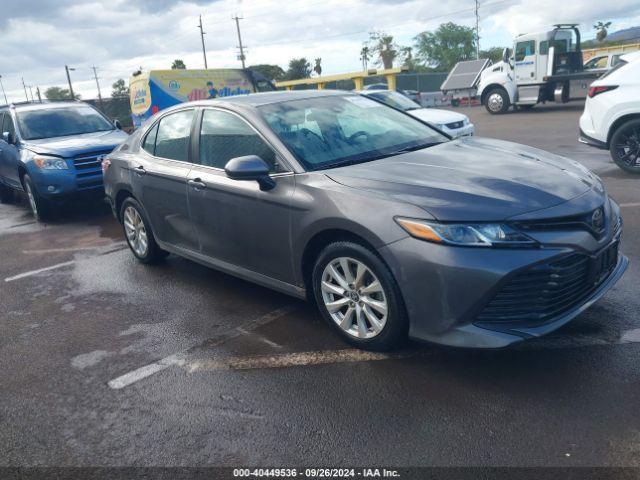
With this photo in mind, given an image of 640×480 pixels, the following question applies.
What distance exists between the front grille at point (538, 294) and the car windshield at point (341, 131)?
1420 mm

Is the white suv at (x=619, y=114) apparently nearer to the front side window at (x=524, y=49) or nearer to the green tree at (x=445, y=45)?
the front side window at (x=524, y=49)

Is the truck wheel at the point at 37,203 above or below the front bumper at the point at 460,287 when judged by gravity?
below

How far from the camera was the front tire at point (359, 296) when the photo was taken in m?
3.21

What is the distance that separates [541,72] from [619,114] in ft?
43.9

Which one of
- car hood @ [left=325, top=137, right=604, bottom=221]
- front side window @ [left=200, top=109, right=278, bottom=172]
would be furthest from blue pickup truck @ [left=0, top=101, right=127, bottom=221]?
car hood @ [left=325, top=137, right=604, bottom=221]

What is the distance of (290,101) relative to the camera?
14.4ft

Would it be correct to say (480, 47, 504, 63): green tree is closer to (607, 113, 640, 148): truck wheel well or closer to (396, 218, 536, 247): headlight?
(607, 113, 640, 148): truck wheel well

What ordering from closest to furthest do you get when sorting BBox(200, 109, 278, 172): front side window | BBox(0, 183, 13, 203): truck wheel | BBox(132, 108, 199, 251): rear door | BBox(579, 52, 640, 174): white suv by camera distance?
BBox(200, 109, 278, 172): front side window
BBox(132, 108, 199, 251): rear door
BBox(579, 52, 640, 174): white suv
BBox(0, 183, 13, 203): truck wheel

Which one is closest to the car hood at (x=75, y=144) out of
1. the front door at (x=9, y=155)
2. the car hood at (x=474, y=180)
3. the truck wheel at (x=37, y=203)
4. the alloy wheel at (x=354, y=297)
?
the front door at (x=9, y=155)

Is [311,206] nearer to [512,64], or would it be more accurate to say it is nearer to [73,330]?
[73,330]

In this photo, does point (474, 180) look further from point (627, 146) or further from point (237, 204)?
point (627, 146)

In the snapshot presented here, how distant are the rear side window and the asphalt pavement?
1240mm

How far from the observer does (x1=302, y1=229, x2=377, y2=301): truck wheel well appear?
334 centimetres

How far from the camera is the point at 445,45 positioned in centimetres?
7806
